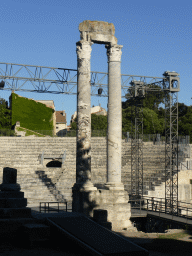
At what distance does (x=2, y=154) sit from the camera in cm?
3609

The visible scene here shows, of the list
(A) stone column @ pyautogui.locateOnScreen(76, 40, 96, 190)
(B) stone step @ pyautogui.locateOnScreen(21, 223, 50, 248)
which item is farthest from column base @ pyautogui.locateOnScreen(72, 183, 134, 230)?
(B) stone step @ pyautogui.locateOnScreen(21, 223, 50, 248)

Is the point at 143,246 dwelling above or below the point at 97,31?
below

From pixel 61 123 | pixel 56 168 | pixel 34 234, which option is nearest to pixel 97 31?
pixel 34 234

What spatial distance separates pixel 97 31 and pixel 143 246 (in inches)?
473

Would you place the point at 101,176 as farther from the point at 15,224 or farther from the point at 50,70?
the point at 15,224

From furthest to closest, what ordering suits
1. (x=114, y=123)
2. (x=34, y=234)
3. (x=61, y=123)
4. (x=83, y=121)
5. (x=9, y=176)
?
(x=61, y=123)
(x=114, y=123)
(x=83, y=121)
(x=9, y=176)
(x=34, y=234)

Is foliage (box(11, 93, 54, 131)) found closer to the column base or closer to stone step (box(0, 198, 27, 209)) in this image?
the column base

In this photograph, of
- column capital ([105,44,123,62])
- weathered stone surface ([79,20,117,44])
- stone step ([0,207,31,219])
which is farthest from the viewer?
column capital ([105,44,123,62])

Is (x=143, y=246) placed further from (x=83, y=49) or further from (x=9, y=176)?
(x=83, y=49)

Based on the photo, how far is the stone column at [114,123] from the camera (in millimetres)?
20438

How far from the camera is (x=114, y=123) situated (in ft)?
67.9

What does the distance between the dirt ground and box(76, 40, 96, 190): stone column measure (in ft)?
14.0

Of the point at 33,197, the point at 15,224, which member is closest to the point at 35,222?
the point at 15,224

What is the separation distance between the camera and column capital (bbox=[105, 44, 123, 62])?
21125 millimetres
